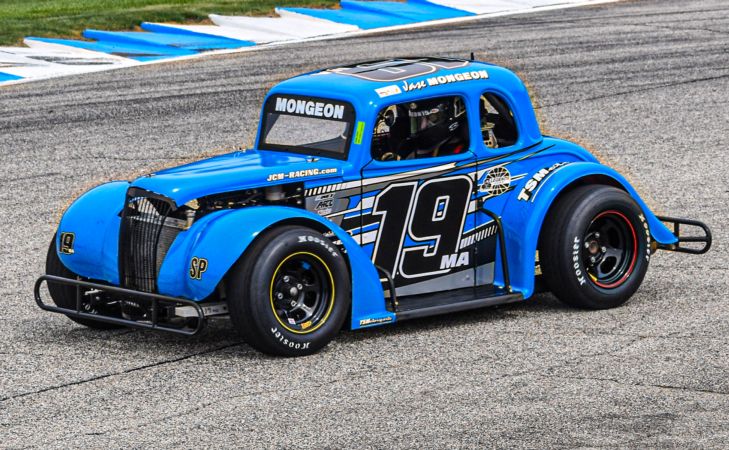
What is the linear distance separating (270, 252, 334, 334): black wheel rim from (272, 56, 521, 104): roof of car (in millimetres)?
1233

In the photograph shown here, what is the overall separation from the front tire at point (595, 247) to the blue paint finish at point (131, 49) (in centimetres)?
1334

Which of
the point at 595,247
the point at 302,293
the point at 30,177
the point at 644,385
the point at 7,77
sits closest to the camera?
the point at 644,385

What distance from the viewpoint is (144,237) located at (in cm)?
810

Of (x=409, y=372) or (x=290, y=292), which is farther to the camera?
(x=290, y=292)

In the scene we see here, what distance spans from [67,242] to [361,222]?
6.31ft

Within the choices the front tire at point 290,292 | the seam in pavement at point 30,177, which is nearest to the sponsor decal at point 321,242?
the front tire at point 290,292

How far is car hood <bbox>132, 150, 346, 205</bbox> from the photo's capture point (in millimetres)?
7891

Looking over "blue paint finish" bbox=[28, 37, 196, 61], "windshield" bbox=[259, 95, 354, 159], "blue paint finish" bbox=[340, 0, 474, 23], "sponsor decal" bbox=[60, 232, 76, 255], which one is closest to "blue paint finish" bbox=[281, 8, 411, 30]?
"blue paint finish" bbox=[340, 0, 474, 23]

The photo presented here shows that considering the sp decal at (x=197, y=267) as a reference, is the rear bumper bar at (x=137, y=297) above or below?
below

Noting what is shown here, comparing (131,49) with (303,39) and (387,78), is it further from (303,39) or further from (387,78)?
(387,78)

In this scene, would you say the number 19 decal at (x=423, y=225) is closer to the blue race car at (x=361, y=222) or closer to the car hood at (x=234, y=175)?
the blue race car at (x=361, y=222)

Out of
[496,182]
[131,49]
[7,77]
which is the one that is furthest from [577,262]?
[131,49]

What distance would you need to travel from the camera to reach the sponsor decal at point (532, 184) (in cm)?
879

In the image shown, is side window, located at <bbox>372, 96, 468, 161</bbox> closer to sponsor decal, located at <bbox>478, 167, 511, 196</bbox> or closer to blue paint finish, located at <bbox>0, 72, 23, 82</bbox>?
sponsor decal, located at <bbox>478, 167, 511, 196</bbox>
